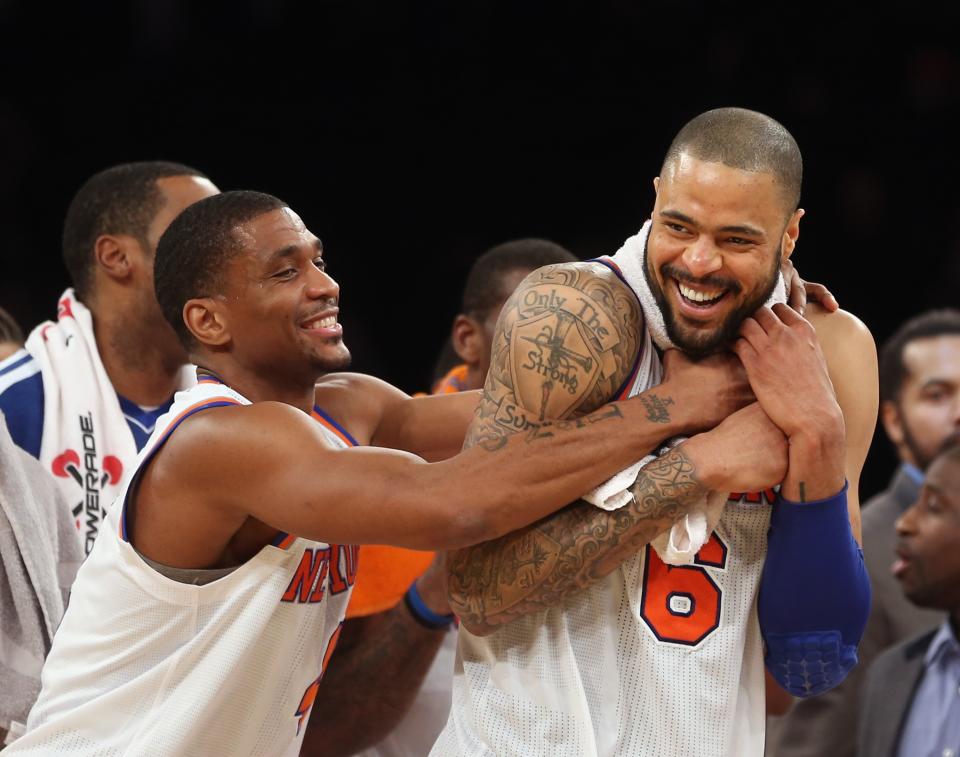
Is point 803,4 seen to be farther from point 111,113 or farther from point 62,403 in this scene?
point 62,403

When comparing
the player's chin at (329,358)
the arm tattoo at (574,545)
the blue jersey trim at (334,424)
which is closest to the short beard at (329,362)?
the player's chin at (329,358)

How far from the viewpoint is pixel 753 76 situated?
696 cm

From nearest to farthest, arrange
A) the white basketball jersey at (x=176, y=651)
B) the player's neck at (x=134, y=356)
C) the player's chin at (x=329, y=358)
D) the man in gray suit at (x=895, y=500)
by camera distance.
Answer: the white basketball jersey at (x=176, y=651) → the player's chin at (x=329, y=358) → the player's neck at (x=134, y=356) → the man in gray suit at (x=895, y=500)

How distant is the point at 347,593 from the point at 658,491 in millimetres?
791

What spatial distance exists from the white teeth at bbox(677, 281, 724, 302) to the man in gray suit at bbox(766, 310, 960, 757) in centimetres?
216

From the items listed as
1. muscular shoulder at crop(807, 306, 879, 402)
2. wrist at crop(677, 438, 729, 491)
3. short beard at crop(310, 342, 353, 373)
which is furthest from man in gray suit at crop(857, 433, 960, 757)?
short beard at crop(310, 342, 353, 373)

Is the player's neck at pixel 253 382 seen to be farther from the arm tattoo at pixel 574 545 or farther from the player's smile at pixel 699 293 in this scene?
the player's smile at pixel 699 293

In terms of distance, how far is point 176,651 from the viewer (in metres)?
2.29

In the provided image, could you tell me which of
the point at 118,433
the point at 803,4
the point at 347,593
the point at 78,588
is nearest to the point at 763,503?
the point at 347,593

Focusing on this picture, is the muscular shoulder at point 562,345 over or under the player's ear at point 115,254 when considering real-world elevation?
under

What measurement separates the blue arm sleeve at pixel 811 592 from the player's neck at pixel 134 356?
1768 mm

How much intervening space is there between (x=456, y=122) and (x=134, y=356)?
12.5 ft

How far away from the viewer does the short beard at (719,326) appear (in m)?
2.15

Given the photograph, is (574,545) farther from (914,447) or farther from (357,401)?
(914,447)
